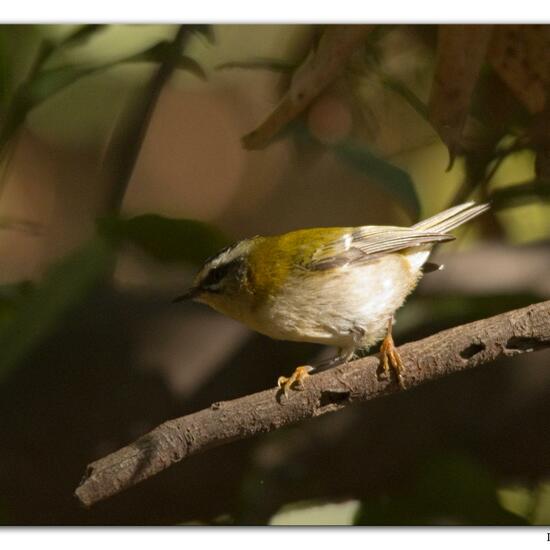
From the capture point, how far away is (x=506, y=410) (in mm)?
1850

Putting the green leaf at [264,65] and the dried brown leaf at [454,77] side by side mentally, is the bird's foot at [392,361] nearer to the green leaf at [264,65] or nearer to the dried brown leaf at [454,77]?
the dried brown leaf at [454,77]

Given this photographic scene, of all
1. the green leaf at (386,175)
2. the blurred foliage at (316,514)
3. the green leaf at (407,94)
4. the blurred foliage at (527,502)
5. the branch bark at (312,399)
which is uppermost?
the green leaf at (407,94)

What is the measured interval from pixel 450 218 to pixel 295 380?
0.43 m

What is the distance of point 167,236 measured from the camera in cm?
180

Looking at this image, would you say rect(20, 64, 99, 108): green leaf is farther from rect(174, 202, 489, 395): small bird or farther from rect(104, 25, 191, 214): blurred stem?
rect(174, 202, 489, 395): small bird

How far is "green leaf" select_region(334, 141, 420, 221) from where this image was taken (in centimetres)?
177

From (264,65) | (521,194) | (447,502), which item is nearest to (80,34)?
(264,65)

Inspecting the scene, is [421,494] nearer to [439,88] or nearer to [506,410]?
[506,410]

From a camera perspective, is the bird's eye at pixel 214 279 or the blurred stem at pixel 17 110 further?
the blurred stem at pixel 17 110

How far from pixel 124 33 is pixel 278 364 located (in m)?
0.71

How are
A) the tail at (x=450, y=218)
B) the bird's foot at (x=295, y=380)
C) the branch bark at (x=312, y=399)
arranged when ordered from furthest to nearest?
the tail at (x=450, y=218) → the bird's foot at (x=295, y=380) → the branch bark at (x=312, y=399)

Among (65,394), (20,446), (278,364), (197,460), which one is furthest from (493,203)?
(20,446)

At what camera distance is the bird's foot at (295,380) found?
1603 mm

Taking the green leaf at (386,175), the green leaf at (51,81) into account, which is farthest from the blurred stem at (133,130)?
the green leaf at (386,175)
